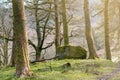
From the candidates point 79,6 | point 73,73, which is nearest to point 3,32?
point 79,6

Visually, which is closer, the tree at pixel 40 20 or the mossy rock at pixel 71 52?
the mossy rock at pixel 71 52

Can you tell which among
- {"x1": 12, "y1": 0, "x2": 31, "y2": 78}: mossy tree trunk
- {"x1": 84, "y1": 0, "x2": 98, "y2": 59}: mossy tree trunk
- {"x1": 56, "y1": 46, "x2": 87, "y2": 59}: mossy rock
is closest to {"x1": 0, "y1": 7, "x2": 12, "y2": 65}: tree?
{"x1": 56, "y1": 46, "x2": 87, "y2": 59}: mossy rock

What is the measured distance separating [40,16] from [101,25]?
22.5 ft

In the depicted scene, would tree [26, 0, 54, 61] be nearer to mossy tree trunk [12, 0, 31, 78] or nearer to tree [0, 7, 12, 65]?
tree [0, 7, 12, 65]

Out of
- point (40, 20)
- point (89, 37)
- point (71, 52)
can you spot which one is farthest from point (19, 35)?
point (40, 20)

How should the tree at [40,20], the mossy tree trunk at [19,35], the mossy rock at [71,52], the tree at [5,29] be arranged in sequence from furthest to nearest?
1. the tree at [5,29]
2. the tree at [40,20]
3. the mossy rock at [71,52]
4. the mossy tree trunk at [19,35]

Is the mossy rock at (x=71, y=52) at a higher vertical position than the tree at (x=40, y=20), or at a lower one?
lower

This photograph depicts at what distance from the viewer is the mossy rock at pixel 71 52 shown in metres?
22.9

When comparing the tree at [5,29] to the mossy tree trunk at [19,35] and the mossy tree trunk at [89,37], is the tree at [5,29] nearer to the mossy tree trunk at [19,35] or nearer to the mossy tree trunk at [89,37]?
the mossy tree trunk at [89,37]

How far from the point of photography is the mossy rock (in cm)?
2288

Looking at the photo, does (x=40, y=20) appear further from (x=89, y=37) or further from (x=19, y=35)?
(x=19, y=35)

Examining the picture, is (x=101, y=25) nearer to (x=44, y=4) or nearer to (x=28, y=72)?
(x=44, y=4)

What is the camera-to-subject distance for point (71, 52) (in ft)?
75.5

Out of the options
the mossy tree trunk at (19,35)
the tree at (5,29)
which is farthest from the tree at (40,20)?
the mossy tree trunk at (19,35)
